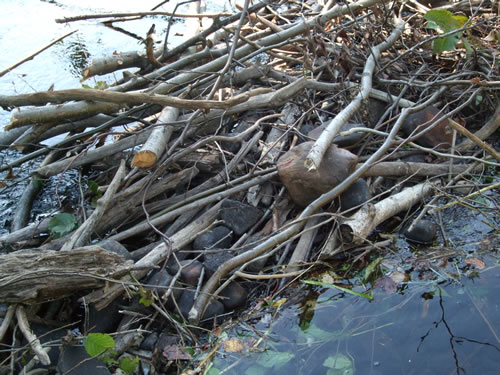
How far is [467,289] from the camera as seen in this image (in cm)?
312

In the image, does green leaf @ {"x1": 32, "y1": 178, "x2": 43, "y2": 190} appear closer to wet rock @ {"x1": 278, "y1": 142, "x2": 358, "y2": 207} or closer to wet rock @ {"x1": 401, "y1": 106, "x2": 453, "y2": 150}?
wet rock @ {"x1": 278, "y1": 142, "x2": 358, "y2": 207}

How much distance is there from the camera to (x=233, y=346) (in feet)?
9.73

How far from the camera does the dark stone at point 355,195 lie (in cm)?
359

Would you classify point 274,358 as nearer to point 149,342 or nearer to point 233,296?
point 233,296

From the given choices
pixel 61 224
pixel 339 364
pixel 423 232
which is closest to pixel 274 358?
pixel 339 364

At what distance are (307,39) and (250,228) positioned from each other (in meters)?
1.84

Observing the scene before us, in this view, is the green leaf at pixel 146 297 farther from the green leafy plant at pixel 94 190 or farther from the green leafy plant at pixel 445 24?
the green leafy plant at pixel 445 24

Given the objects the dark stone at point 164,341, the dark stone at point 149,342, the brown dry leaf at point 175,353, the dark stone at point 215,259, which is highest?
the dark stone at point 215,259

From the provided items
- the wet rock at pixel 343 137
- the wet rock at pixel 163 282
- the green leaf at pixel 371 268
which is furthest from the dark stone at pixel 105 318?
the wet rock at pixel 343 137

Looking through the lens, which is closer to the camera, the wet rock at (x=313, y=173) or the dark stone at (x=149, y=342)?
the dark stone at (x=149, y=342)

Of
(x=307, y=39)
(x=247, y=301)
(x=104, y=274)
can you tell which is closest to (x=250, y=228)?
(x=247, y=301)

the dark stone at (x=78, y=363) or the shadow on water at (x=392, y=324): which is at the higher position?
the dark stone at (x=78, y=363)

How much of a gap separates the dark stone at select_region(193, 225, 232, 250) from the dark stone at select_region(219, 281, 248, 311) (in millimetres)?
365

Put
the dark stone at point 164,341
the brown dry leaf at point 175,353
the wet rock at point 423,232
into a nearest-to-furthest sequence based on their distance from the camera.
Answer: the brown dry leaf at point 175,353, the dark stone at point 164,341, the wet rock at point 423,232
